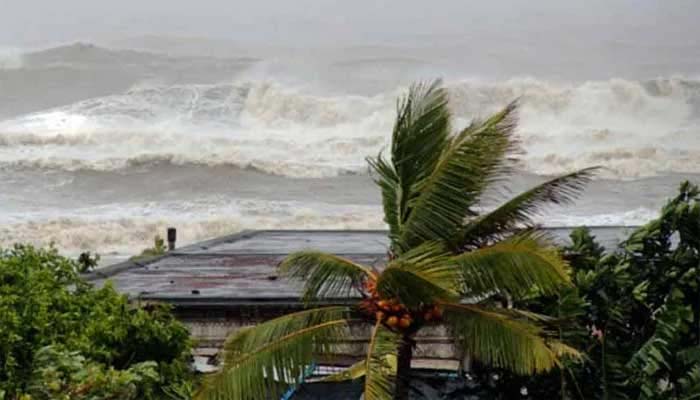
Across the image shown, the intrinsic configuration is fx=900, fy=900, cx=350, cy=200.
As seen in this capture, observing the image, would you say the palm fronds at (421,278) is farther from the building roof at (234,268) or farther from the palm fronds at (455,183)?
the building roof at (234,268)

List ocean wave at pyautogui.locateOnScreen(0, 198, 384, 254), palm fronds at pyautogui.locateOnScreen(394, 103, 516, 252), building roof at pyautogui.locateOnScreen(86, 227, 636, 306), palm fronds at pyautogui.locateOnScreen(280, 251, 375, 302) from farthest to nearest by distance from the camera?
ocean wave at pyautogui.locateOnScreen(0, 198, 384, 254)
building roof at pyautogui.locateOnScreen(86, 227, 636, 306)
palm fronds at pyautogui.locateOnScreen(280, 251, 375, 302)
palm fronds at pyautogui.locateOnScreen(394, 103, 516, 252)

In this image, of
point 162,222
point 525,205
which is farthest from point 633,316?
point 162,222

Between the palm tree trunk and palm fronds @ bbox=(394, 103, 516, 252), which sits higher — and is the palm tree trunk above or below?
below

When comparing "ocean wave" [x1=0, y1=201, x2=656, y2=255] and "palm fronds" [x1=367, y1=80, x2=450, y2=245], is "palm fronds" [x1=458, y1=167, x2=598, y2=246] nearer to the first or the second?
"palm fronds" [x1=367, y1=80, x2=450, y2=245]

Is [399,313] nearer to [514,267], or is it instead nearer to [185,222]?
[514,267]

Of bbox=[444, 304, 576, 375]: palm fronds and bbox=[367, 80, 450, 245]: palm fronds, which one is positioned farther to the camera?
bbox=[367, 80, 450, 245]: palm fronds

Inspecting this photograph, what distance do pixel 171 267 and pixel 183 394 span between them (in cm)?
523

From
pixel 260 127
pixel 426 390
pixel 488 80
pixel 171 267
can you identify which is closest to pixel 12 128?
pixel 260 127

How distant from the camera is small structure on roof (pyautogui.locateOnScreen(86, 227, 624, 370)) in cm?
782

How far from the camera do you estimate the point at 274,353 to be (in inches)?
203

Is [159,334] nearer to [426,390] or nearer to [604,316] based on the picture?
[426,390]

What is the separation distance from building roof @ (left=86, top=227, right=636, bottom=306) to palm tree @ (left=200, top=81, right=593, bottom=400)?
230 cm

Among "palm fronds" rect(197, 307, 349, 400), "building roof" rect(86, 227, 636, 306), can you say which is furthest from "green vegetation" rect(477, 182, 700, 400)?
"building roof" rect(86, 227, 636, 306)

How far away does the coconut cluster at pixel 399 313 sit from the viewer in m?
5.30
